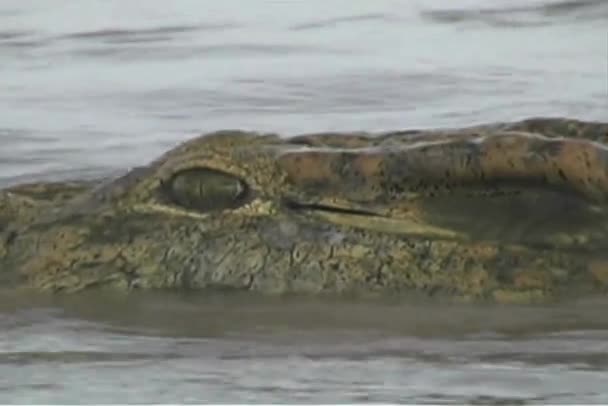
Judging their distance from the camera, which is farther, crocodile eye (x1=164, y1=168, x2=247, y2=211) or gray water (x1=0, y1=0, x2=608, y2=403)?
crocodile eye (x1=164, y1=168, x2=247, y2=211)

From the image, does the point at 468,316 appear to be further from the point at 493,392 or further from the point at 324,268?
the point at 493,392

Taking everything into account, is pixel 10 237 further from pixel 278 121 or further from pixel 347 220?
pixel 278 121

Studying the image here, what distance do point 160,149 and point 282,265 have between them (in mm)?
3430

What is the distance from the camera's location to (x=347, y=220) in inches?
241

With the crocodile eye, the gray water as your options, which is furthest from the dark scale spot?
the crocodile eye

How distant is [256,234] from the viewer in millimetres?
6215

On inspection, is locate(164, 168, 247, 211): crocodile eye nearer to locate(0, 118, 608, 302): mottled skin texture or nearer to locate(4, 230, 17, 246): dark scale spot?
locate(0, 118, 608, 302): mottled skin texture

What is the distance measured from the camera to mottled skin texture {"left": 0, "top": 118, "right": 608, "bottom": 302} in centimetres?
592

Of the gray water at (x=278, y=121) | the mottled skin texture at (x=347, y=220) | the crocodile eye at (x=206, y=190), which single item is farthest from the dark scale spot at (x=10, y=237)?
the crocodile eye at (x=206, y=190)

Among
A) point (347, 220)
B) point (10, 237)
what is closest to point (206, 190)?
point (347, 220)

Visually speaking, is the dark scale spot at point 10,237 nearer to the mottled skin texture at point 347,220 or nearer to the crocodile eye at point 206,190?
the mottled skin texture at point 347,220

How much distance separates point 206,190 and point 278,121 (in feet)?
13.0

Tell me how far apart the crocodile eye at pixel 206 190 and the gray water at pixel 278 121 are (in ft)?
0.86

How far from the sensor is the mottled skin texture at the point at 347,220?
5918mm
